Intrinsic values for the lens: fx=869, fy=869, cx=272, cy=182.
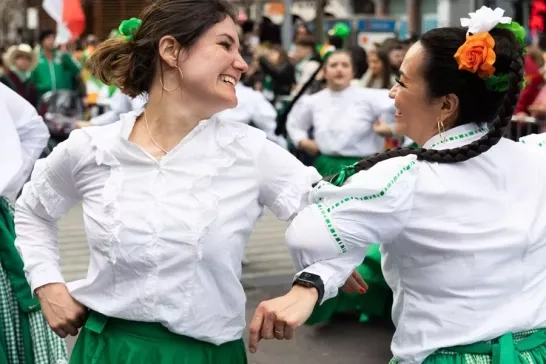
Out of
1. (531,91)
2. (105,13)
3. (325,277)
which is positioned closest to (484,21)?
(325,277)

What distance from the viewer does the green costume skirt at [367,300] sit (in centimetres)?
496

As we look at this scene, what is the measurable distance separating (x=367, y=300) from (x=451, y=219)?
332cm

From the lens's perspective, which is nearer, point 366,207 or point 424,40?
point 366,207

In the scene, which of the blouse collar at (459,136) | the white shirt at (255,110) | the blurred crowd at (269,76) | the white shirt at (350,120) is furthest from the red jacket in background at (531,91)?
the blouse collar at (459,136)

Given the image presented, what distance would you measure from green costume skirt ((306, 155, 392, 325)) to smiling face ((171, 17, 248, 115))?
2.87 metres

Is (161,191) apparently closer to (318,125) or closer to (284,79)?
(318,125)

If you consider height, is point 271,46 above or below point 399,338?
below

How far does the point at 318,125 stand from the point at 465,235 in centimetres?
518

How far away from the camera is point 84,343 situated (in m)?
2.25

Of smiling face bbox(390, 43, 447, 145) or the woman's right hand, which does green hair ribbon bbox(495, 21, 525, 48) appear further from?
the woman's right hand

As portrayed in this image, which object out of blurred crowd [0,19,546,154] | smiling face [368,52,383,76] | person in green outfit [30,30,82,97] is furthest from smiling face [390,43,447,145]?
person in green outfit [30,30,82,97]

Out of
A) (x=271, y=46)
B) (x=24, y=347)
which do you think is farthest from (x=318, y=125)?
(x=271, y=46)

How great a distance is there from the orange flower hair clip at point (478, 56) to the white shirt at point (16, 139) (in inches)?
67.9

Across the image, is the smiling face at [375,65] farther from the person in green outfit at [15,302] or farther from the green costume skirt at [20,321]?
the green costume skirt at [20,321]
